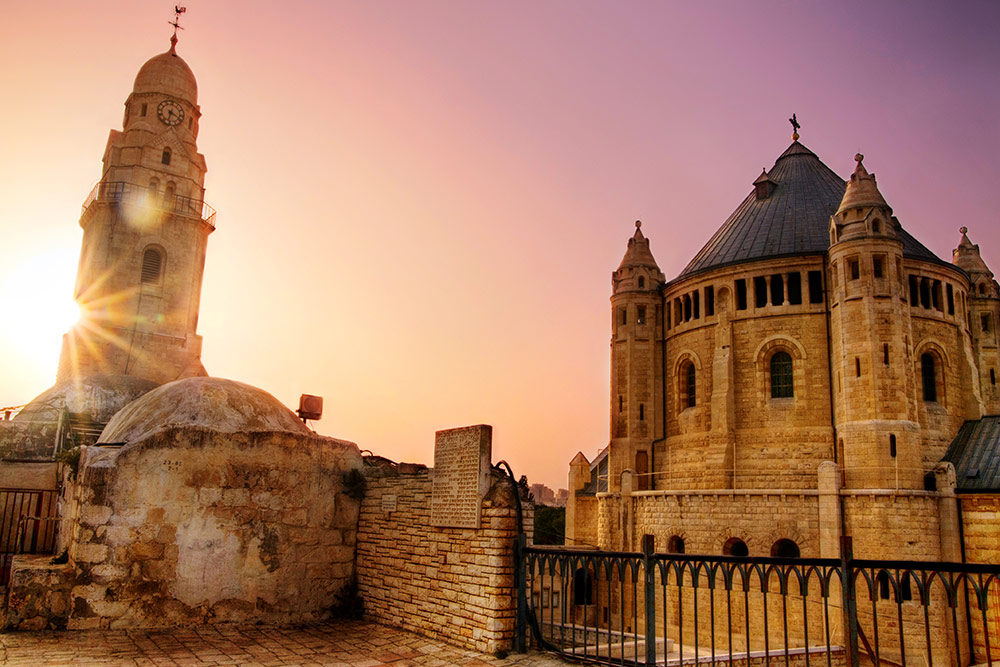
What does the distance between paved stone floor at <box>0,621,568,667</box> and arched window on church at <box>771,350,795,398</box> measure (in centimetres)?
2085

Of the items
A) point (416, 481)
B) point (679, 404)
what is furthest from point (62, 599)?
point (679, 404)

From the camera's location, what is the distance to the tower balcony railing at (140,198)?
29.7 m

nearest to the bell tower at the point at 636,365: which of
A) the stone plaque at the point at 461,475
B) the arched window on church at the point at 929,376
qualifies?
the arched window on church at the point at 929,376

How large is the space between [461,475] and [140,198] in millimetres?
25542

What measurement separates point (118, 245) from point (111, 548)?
22.1 m

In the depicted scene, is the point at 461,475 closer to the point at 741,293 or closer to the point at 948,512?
the point at 948,512

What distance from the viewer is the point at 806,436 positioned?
1025 inches

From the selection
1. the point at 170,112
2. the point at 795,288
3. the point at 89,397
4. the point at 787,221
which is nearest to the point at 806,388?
the point at 795,288

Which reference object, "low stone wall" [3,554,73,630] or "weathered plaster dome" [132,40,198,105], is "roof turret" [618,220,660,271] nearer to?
"weathered plaster dome" [132,40,198,105]

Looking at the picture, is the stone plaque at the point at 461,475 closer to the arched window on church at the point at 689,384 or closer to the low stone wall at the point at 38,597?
the low stone wall at the point at 38,597

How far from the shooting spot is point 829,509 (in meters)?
23.4

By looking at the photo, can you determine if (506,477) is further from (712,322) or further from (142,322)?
(142,322)

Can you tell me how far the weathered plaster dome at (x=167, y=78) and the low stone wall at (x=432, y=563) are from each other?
2612 centimetres

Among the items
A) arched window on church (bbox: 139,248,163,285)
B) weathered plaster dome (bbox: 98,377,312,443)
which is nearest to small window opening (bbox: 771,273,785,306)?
weathered plaster dome (bbox: 98,377,312,443)
